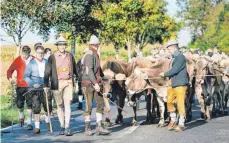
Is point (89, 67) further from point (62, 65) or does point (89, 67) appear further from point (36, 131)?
point (36, 131)

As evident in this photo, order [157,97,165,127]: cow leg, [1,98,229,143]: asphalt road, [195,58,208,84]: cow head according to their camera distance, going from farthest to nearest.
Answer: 1. [195,58,208,84]: cow head
2. [157,97,165,127]: cow leg
3. [1,98,229,143]: asphalt road

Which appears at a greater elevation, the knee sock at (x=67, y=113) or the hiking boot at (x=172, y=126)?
the knee sock at (x=67, y=113)

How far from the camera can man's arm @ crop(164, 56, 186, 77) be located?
14.9m

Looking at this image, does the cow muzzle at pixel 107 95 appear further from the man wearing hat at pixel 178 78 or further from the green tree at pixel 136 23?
Answer: the green tree at pixel 136 23

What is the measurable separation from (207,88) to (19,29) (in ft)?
23.8

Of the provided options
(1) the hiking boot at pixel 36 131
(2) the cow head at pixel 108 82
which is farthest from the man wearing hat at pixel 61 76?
(2) the cow head at pixel 108 82

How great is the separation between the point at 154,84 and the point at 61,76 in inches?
110

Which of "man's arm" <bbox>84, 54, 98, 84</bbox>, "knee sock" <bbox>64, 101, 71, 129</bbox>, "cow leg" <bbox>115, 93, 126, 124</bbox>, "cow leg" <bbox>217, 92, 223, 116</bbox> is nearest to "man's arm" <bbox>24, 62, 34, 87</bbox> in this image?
"knee sock" <bbox>64, 101, 71, 129</bbox>

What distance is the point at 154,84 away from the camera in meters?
16.0

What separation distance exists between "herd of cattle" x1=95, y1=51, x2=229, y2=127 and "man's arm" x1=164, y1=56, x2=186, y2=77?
68cm

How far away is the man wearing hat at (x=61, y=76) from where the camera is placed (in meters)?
14.2

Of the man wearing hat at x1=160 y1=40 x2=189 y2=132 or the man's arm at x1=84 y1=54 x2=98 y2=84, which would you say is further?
the man wearing hat at x1=160 y1=40 x2=189 y2=132

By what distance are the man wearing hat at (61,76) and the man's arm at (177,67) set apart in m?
2.28

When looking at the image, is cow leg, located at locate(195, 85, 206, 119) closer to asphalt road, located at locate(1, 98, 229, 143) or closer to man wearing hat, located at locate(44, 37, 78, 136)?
asphalt road, located at locate(1, 98, 229, 143)
